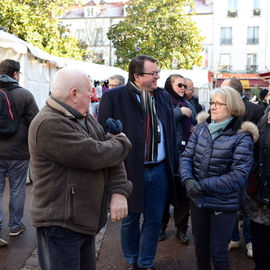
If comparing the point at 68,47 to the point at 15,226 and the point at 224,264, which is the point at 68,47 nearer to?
the point at 15,226

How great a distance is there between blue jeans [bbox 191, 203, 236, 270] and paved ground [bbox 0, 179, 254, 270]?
2.54 ft

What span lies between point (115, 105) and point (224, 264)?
1.68 meters

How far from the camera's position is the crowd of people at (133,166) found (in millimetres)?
1940

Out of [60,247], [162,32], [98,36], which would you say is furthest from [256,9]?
[60,247]

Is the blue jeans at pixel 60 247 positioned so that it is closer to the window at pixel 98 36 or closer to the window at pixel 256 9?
the window at pixel 98 36

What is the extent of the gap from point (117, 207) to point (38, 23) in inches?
558

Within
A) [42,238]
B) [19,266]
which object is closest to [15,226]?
[19,266]

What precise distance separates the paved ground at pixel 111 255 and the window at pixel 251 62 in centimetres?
3836

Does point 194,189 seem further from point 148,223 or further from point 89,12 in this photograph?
point 89,12

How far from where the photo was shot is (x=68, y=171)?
6.35 feet

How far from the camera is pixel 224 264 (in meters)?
2.82

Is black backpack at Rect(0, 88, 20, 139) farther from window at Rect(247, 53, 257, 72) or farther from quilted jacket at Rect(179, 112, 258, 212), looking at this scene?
window at Rect(247, 53, 257, 72)

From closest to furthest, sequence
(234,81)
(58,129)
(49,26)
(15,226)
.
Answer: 1. (58,129)
2. (15,226)
3. (234,81)
4. (49,26)

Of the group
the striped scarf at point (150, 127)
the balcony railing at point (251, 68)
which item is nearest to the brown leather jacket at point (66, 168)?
the striped scarf at point (150, 127)
